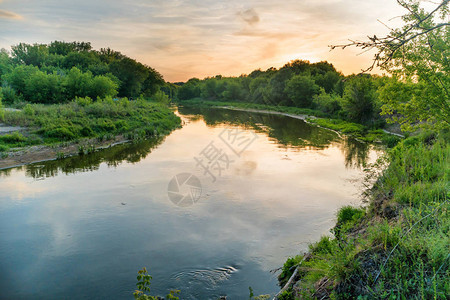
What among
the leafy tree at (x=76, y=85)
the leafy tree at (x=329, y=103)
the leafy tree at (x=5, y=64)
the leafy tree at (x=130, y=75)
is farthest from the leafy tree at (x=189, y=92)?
the leafy tree at (x=76, y=85)

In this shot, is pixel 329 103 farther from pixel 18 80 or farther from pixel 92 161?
pixel 18 80

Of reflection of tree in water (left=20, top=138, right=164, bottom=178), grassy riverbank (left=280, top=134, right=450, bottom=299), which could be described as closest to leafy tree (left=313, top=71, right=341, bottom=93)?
reflection of tree in water (left=20, top=138, right=164, bottom=178)

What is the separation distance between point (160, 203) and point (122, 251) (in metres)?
4.47

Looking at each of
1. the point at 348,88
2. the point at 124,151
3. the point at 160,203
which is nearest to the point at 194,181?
the point at 160,203

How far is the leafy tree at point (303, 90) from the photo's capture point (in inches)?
2778

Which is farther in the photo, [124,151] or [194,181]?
[124,151]

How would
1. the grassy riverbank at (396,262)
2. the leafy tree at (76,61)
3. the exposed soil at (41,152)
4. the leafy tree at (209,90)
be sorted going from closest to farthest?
1. the grassy riverbank at (396,262)
2. the exposed soil at (41,152)
3. the leafy tree at (76,61)
4. the leafy tree at (209,90)

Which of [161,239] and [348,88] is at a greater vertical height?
[348,88]

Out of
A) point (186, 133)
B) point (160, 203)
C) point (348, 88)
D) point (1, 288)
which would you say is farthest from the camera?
point (348, 88)

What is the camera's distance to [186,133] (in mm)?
38438

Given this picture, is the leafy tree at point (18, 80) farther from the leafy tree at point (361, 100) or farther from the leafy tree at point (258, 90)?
the leafy tree at point (258, 90)

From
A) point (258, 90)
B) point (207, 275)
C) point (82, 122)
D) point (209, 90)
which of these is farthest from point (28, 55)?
point (207, 275)

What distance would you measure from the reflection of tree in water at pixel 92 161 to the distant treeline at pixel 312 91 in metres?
17.3

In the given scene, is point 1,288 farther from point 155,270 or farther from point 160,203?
point 160,203
